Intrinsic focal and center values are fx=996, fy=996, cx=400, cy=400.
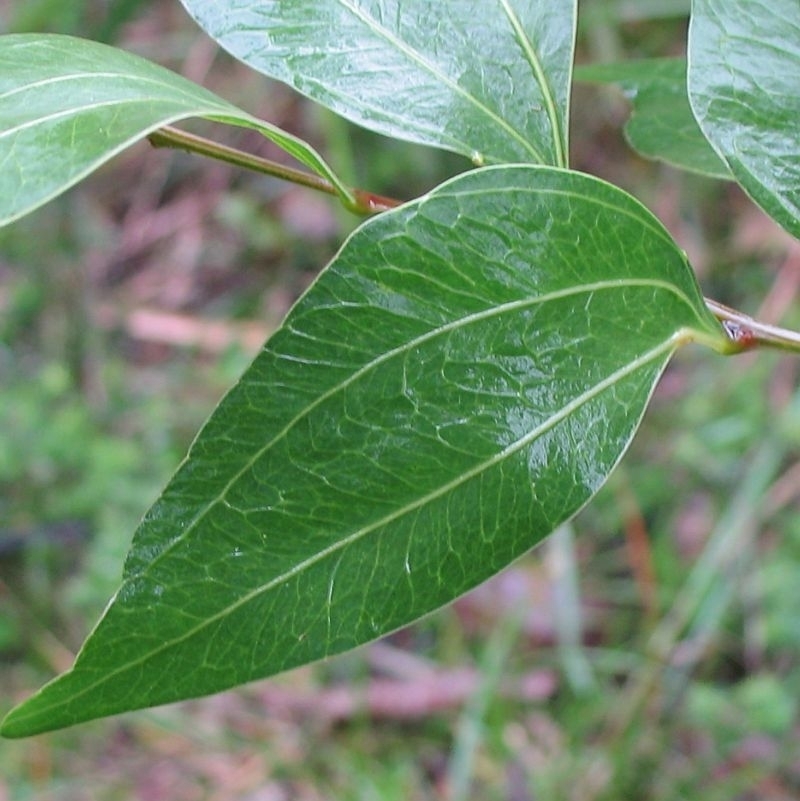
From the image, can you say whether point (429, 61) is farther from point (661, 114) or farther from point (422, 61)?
point (661, 114)

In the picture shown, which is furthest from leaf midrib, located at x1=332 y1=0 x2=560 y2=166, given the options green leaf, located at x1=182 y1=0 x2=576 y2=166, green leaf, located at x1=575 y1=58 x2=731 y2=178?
green leaf, located at x1=575 y1=58 x2=731 y2=178

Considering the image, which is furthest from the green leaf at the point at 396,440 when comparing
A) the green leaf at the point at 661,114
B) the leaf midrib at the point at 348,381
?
the green leaf at the point at 661,114

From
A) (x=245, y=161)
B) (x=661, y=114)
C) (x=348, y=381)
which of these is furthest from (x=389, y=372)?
(x=661, y=114)

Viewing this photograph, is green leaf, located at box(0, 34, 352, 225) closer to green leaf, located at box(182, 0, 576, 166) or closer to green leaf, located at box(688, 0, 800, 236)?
green leaf, located at box(182, 0, 576, 166)

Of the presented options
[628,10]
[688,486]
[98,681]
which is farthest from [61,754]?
[628,10]

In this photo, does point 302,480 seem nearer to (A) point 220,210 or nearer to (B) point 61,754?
(B) point 61,754

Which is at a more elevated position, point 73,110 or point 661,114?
point 73,110
